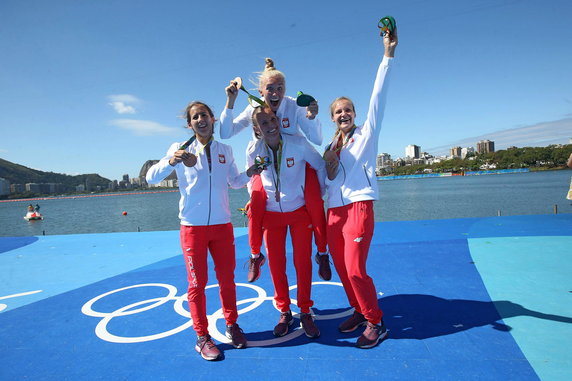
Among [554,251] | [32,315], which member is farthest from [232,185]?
[554,251]

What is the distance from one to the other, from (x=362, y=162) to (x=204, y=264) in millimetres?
1864

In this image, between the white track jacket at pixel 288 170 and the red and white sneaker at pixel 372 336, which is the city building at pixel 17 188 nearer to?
the white track jacket at pixel 288 170

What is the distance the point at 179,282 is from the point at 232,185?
267cm

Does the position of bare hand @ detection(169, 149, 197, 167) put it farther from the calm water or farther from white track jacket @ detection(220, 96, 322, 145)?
the calm water

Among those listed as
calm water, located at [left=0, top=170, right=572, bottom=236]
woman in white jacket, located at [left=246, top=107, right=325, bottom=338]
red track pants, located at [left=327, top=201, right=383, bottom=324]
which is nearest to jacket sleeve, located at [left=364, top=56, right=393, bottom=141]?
woman in white jacket, located at [left=246, top=107, right=325, bottom=338]

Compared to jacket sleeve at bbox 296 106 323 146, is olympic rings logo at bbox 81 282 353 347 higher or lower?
lower

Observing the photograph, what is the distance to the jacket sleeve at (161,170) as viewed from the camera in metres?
3.01

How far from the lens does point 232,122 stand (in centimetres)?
316

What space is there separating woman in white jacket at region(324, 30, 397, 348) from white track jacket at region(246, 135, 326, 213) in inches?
9.0

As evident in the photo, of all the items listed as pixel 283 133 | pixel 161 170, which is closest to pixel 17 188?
pixel 161 170

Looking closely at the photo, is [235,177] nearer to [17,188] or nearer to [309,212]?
[309,212]

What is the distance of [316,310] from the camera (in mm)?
3762

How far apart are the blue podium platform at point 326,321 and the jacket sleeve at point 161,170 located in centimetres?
168

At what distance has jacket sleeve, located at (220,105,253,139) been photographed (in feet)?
10.1
